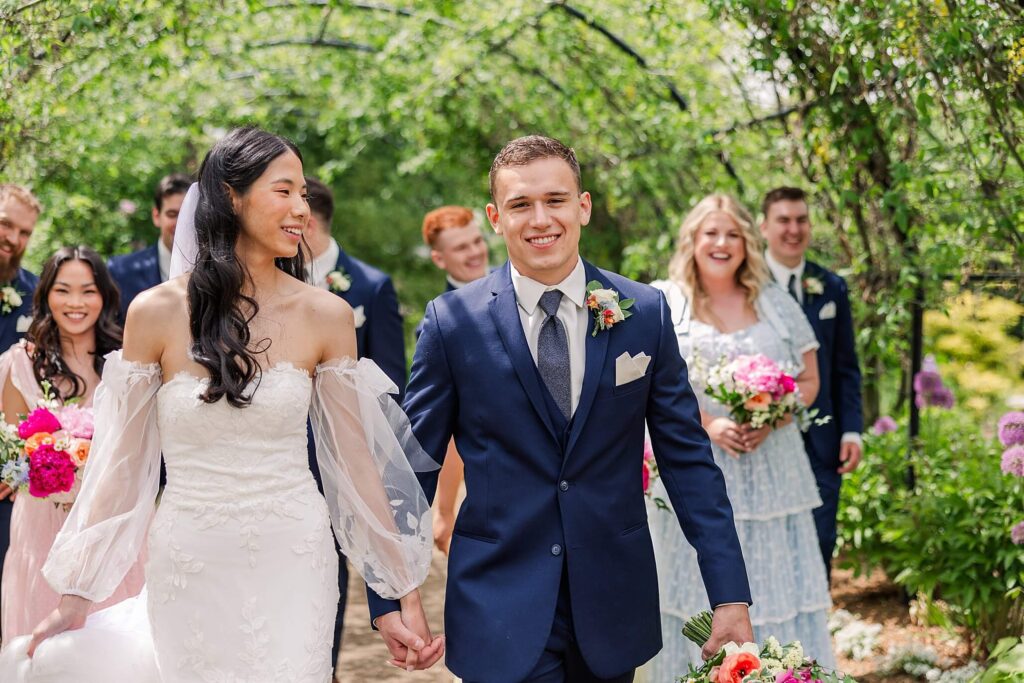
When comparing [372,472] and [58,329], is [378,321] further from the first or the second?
[372,472]

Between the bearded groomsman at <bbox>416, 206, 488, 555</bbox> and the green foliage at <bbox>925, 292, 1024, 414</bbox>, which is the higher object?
→ the bearded groomsman at <bbox>416, 206, 488, 555</bbox>

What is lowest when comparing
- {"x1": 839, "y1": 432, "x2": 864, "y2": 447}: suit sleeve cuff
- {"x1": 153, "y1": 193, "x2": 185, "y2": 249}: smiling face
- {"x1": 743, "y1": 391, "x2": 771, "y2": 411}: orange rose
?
{"x1": 839, "y1": 432, "x2": 864, "y2": 447}: suit sleeve cuff

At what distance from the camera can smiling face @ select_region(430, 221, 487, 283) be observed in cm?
603

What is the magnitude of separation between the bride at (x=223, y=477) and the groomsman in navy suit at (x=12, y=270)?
228cm

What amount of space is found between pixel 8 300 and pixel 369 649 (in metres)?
2.68

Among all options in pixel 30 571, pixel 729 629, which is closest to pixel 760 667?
pixel 729 629

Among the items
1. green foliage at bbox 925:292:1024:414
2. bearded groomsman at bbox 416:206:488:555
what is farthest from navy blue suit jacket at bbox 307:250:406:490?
green foliage at bbox 925:292:1024:414

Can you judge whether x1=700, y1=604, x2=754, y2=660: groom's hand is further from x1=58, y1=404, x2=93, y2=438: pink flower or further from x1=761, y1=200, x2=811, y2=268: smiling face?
x1=761, y1=200, x2=811, y2=268: smiling face

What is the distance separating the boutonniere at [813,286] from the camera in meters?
5.93

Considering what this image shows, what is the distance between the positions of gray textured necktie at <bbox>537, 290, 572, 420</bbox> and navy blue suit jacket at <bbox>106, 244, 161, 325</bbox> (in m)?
3.25

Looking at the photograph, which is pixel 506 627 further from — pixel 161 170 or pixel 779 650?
pixel 161 170

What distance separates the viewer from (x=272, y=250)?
10.3 feet

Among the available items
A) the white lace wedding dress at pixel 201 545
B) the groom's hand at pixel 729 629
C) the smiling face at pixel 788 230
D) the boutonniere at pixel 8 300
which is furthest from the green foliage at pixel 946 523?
the boutonniere at pixel 8 300

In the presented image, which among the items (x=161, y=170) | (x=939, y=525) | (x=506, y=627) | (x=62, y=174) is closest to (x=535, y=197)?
(x=506, y=627)
